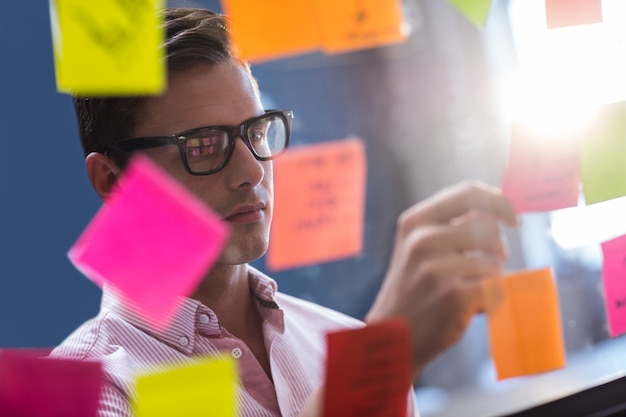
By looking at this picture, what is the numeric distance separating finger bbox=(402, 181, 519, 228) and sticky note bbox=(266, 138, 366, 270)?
91 mm

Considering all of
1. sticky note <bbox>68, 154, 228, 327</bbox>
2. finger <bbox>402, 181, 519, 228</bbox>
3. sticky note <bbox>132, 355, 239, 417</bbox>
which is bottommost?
sticky note <bbox>132, 355, 239, 417</bbox>

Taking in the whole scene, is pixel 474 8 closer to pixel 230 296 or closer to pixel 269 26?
pixel 269 26

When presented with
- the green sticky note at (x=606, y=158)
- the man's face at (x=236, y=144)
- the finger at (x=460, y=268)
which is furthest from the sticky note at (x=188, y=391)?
the green sticky note at (x=606, y=158)

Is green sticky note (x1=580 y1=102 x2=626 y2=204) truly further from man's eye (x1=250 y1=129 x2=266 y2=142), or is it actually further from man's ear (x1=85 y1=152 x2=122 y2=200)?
man's ear (x1=85 y1=152 x2=122 y2=200)

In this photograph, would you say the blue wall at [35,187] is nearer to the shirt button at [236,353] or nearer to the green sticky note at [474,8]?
the shirt button at [236,353]

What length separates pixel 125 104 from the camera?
0.66 metres

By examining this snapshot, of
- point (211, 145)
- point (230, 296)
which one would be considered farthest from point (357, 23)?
point (230, 296)

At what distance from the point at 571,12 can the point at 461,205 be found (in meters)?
0.32

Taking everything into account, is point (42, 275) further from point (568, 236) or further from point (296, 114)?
point (568, 236)

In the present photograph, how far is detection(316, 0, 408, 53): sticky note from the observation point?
78cm

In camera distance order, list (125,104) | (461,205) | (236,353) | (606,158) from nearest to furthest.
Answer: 1. (125,104)
2. (236,353)
3. (461,205)
4. (606,158)

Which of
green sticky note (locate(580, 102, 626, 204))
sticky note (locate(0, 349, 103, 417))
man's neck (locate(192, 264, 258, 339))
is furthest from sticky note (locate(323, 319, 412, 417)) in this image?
green sticky note (locate(580, 102, 626, 204))

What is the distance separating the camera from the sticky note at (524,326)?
90 cm

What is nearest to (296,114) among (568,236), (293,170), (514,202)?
(293,170)
